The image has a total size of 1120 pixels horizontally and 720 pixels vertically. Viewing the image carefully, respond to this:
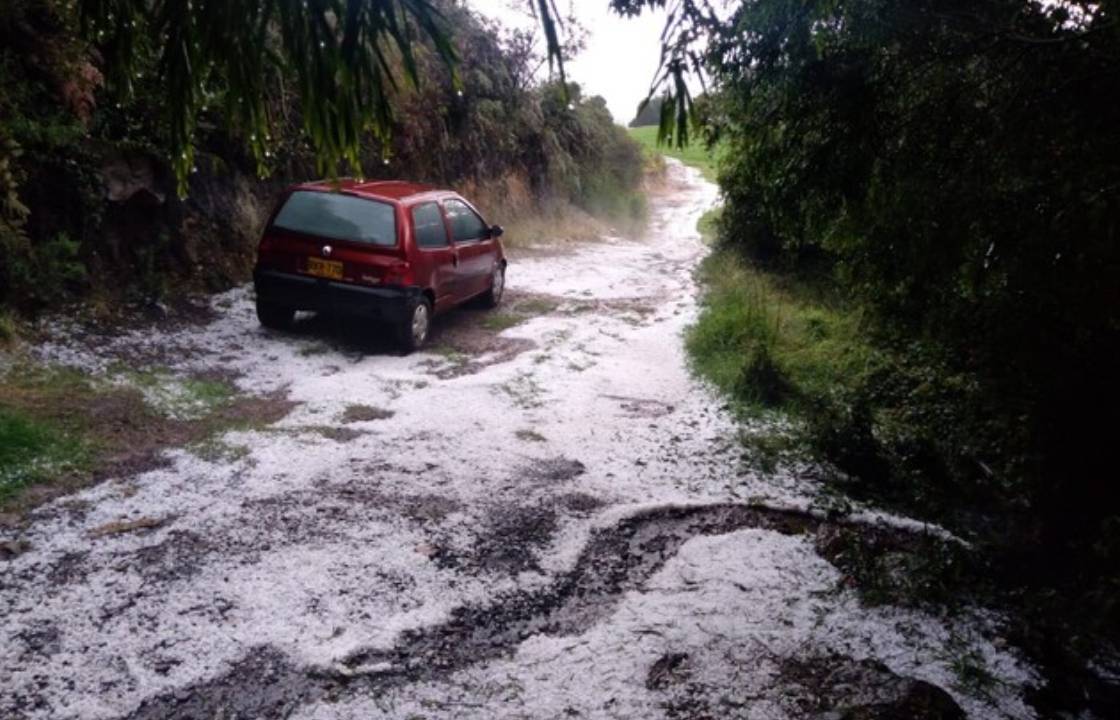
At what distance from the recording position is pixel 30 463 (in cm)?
550

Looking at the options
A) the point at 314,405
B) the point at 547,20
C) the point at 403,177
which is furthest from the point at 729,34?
the point at 403,177

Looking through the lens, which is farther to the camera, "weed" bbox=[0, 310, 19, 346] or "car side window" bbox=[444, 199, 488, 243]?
"car side window" bbox=[444, 199, 488, 243]

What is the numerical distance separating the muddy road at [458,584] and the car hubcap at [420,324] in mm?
1570

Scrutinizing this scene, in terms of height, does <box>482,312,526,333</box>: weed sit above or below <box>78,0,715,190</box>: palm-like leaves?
below

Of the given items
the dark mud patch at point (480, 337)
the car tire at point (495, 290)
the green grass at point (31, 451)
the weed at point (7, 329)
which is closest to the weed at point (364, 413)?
the dark mud patch at point (480, 337)

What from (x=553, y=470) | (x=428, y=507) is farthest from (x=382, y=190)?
(x=428, y=507)

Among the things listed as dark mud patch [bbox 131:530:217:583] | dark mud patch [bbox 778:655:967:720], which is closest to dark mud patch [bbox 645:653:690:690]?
dark mud patch [bbox 778:655:967:720]

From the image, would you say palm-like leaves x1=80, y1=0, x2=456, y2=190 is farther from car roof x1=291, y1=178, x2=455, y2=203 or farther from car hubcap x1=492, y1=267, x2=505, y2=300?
car hubcap x1=492, y1=267, x2=505, y2=300

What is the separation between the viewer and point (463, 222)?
436 inches

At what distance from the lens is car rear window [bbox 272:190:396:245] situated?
9039mm

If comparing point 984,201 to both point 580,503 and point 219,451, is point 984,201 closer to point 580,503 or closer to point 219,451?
point 580,503

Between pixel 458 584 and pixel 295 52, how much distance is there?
9.46ft

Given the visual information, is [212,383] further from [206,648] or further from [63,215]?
[206,648]

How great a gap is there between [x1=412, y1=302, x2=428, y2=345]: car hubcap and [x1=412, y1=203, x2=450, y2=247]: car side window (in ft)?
2.43
